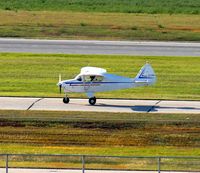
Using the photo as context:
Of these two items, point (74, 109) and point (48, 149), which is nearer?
point (48, 149)

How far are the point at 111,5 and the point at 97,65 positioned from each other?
43.7m

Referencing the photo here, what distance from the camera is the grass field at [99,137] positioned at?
111 feet

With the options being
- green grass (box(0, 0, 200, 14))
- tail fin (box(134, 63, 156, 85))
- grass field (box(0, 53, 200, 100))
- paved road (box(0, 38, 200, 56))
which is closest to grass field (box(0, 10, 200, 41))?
paved road (box(0, 38, 200, 56))

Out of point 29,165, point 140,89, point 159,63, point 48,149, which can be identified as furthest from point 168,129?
point 159,63

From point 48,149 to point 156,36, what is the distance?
1793 inches

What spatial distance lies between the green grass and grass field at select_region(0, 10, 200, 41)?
4.14m

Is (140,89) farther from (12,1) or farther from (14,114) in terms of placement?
(12,1)

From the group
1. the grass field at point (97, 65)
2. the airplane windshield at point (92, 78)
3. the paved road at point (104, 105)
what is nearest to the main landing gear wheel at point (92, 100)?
the paved road at point (104, 105)

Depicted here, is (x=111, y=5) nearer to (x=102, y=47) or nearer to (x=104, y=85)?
(x=102, y=47)

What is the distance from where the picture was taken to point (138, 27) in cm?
8706

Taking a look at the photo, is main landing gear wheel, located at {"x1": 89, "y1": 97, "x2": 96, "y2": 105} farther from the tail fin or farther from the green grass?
the green grass

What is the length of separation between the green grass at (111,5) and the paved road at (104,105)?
51.8 m

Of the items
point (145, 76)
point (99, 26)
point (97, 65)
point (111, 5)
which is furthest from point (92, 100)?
point (111, 5)

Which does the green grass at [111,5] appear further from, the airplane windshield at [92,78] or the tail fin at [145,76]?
the airplane windshield at [92,78]
